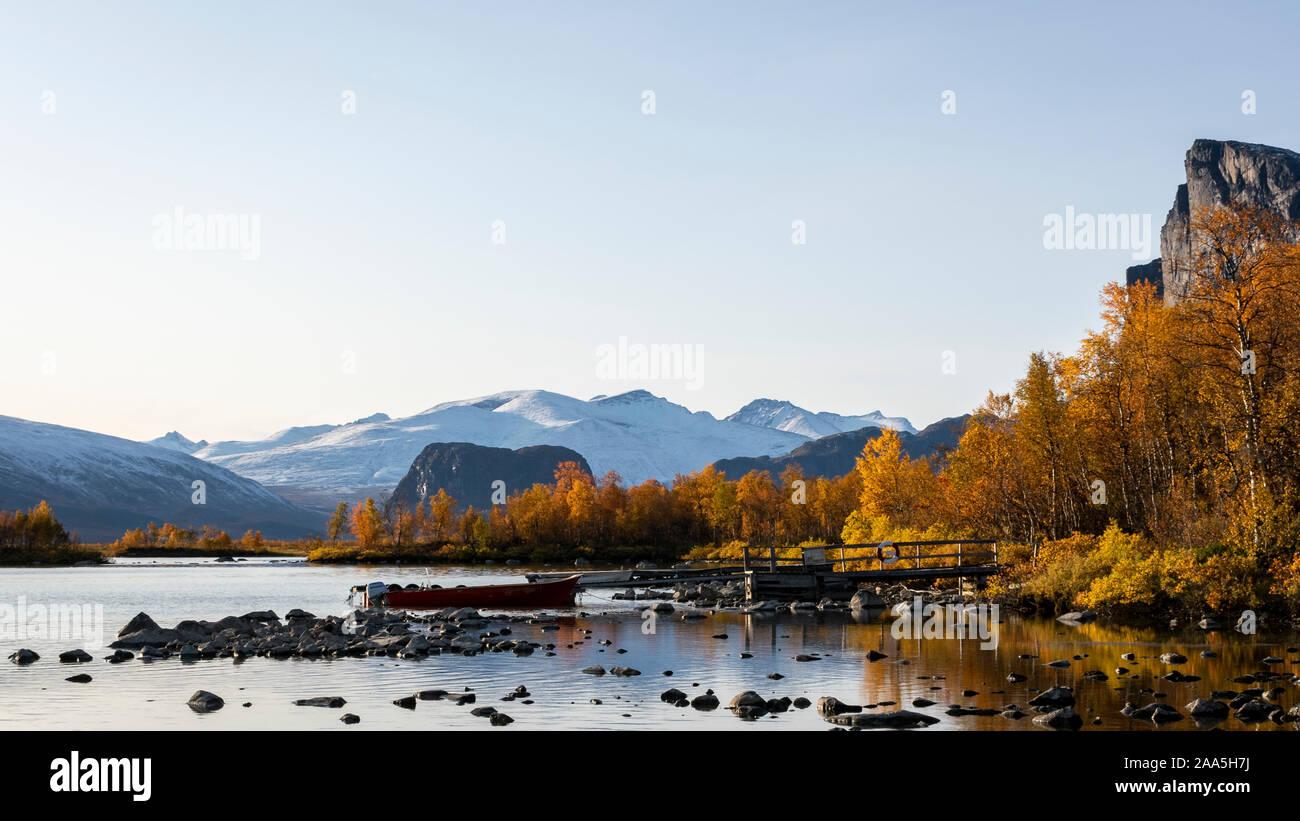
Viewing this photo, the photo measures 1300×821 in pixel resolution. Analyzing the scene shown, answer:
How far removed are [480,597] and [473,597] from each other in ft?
1.68

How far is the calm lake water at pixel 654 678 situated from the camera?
23.8m

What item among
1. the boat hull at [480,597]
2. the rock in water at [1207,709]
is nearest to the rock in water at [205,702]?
the rock in water at [1207,709]

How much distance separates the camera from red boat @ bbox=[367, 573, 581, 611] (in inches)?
2393

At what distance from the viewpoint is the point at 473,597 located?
61500mm

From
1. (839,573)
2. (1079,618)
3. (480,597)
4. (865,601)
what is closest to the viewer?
(1079,618)

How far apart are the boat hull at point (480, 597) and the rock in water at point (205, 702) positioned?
33.3m

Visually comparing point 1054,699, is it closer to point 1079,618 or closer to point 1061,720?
point 1061,720

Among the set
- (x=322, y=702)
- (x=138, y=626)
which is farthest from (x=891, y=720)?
(x=138, y=626)

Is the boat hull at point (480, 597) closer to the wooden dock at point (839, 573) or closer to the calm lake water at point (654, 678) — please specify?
the wooden dock at point (839, 573)

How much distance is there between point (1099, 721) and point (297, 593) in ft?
221

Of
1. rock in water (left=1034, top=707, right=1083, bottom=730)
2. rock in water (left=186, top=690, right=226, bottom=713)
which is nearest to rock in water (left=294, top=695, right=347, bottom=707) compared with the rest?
rock in water (left=186, top=690, right=226, bottom=713)

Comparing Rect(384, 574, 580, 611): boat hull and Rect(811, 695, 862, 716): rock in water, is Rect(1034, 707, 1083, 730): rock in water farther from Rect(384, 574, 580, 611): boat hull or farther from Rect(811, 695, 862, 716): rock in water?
Rect(384, 574, 580, 611): boat hull

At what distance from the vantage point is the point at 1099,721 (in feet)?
71.2

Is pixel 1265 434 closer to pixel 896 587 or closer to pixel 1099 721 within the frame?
pixel 1099 721
